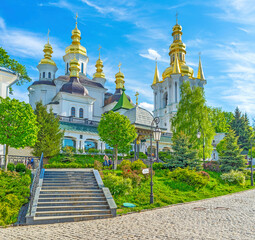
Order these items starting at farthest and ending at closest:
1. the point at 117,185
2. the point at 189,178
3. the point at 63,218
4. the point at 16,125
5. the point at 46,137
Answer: the point at 46,137 < the point at 189,178 < the point at 16,125 < the point at 117,185 < the point at 63,218

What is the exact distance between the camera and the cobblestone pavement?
8047 millimetres

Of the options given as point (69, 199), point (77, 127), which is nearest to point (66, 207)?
point (69, 199)

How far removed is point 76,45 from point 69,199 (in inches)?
1790

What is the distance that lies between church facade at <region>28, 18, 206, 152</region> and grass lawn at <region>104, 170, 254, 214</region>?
7.18 metres

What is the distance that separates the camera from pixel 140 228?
8969 mm

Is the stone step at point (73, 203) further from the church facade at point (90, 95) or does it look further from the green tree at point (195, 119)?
the green tree at point (195, 119)

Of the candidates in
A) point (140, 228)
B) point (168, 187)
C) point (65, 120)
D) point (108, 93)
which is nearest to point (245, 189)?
point (168, 187)

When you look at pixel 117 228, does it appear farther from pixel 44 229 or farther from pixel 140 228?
pixel 44 229

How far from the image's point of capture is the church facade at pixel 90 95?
3127 centimetres

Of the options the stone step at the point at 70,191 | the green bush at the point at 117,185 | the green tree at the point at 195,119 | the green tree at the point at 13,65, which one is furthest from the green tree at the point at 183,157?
the green tree at the point at 13,65

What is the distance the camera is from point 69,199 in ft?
40.5

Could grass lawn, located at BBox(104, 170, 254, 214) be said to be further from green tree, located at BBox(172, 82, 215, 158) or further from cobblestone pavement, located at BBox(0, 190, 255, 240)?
green tree, located at BBox(172, 82, 215, 158)

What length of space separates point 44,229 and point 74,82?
3534cm

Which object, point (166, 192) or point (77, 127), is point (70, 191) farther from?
point (77, 127)
